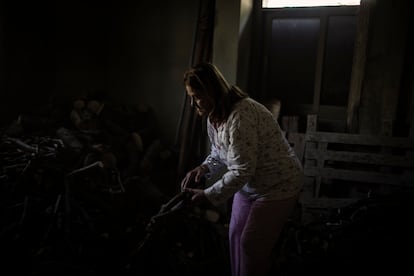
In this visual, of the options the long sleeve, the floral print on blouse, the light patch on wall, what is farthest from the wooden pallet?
the long sleeve

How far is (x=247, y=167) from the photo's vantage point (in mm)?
1572

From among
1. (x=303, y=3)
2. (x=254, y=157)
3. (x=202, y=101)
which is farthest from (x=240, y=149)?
(x=303, y=3)

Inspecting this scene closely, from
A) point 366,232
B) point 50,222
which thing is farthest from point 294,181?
point 50,222

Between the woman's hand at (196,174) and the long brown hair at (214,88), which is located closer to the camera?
the long brown hair at (214,88)

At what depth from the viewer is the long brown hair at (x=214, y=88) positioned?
157 centimetres

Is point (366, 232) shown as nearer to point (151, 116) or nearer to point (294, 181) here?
point (294, 181)

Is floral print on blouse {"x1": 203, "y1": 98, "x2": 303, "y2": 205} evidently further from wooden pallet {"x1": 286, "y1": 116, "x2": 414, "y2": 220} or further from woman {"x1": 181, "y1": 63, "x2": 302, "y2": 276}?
wooden pallet {"x1": 286, "y1": 116, "x2": 414, "y2": 220}

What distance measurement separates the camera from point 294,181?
5.75ft

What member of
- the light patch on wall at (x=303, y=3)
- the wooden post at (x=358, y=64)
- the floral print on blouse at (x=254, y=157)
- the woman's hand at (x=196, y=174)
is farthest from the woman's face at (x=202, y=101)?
the light patch on wall at (x=303, y=3)

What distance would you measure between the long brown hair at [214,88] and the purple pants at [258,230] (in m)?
0.48

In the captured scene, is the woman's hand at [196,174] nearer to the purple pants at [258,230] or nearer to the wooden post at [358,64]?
the purple pants at [258,230]

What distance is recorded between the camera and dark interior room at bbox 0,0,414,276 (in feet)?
8.07

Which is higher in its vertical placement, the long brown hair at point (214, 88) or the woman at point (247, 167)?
the long brown hair at point (214, 88)

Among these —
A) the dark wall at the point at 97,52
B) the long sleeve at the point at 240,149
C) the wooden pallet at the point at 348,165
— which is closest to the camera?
the long sleeve at the point at 240,149
